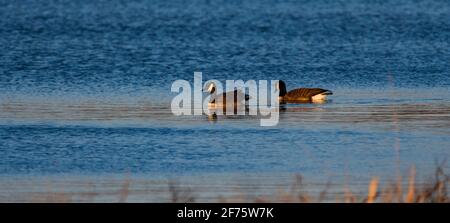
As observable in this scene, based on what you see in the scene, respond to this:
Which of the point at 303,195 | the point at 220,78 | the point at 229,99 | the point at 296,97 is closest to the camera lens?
the point at 303,195

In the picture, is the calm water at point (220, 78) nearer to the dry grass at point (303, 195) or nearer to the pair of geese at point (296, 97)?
the pair of geese at point (296, 97)

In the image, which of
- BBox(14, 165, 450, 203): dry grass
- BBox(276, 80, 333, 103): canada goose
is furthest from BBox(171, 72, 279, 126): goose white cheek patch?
BBox(14, 165, 450, 203): dry grass

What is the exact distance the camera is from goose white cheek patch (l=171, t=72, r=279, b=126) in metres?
14.6

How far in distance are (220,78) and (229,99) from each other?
3207mm

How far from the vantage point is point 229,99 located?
15.0 metres

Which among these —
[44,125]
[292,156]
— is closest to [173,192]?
[292,156]

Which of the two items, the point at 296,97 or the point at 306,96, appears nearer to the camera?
the point at 306,96

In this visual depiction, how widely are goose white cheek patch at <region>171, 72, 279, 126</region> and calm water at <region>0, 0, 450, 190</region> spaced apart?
0.22m

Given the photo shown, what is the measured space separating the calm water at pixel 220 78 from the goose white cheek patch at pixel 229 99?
22cm

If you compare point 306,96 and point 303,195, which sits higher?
point 306,96

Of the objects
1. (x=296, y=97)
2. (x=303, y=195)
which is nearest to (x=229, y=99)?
(x=296, y=97)

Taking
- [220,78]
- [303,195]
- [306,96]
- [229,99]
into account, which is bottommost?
[303,195]

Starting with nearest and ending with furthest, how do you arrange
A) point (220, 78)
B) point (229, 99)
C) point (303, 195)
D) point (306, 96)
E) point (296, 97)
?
point (303, 195) → point (229, 99) → point (306, 96) → point (296, 97) → point (220, 78)

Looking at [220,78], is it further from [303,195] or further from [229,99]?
[303,195]
